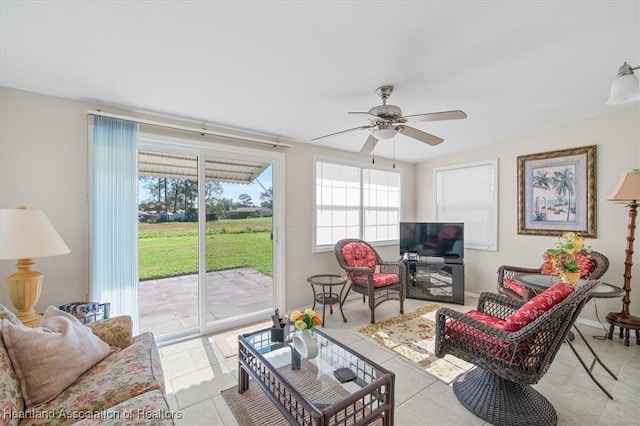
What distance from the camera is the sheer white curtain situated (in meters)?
2.44

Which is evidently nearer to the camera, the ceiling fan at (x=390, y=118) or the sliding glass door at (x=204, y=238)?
the ceiling fan at (x=390, y=118)

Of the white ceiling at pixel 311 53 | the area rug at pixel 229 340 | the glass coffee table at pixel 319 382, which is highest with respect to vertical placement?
the white ceiling at pixel 311 53

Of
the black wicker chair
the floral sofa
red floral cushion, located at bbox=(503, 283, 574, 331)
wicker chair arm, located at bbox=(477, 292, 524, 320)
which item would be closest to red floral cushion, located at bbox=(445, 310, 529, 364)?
the black wicker chair

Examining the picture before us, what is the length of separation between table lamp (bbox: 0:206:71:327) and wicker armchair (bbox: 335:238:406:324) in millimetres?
2882

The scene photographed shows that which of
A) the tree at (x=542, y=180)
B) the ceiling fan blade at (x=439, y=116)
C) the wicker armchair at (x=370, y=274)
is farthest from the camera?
the tree at (x=542, y=180)

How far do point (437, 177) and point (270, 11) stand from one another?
422cm

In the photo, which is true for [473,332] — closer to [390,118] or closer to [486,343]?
[486,343]

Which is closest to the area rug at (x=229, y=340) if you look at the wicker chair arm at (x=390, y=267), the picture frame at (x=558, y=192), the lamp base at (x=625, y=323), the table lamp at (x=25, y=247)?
the table lamp at (x=25, y=247)

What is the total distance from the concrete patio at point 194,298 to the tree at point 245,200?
0.83 m

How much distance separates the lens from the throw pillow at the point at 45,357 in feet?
4.26

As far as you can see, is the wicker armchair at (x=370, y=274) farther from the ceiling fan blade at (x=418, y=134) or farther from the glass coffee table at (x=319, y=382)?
the ceiling fan blade at (x=418, y=134)

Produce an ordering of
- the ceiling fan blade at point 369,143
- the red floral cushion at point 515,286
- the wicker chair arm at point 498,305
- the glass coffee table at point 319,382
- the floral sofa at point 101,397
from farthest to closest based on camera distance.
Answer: the red floral cushion at point 515,286
the ceiling fan blade at point 369,143
the wicker chair arm at point 498,305
the glass coffee table at point 319,382
the floral sofa at point 101,397

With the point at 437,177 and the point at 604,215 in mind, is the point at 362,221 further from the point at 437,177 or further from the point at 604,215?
the point at 604,215

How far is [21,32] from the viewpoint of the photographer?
1.64 metres
